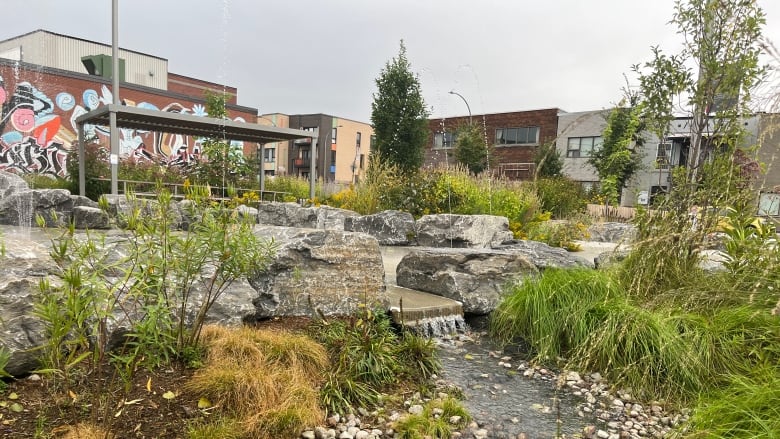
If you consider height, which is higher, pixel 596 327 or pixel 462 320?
pixel 596 327

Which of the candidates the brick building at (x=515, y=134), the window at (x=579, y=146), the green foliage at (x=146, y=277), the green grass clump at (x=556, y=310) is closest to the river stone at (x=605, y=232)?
the green grass clump at (x=556, y=310)

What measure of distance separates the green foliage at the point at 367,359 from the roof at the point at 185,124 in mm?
7683

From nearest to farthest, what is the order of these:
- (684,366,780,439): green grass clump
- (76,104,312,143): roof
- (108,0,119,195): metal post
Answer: (684,366,780,439): green grass clump → (108,0,119,195): metal post → (76,104,312,143): roof

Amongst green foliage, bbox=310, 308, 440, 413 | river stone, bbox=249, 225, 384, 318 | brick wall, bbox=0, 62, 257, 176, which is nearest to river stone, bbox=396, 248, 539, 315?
river stone, bbox=249, 225, 384, 318

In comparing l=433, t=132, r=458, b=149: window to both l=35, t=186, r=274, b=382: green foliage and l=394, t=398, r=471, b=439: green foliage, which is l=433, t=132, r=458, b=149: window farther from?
l=35, t=186, r=274, b=382: green foliage

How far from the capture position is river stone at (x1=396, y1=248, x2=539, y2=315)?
13.8 feet

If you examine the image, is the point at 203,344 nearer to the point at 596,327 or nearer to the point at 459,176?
the point at 596,327

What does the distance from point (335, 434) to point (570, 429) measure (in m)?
1.24

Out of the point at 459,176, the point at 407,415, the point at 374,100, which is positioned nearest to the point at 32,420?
the point at 407,415

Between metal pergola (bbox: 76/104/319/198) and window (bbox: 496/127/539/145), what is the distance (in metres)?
21.9

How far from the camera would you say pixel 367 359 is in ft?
9.09

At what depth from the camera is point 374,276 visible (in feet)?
12.1

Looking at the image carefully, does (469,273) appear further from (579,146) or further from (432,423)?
(579,146)

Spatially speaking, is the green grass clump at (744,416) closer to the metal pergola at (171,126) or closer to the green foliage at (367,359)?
the green foliage at (367,359)
